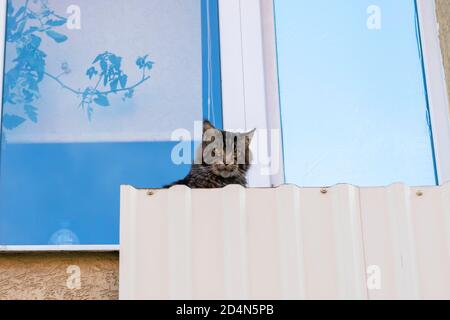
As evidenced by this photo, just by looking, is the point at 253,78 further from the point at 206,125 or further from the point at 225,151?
the point at 225,151

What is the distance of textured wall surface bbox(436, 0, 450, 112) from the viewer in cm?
187

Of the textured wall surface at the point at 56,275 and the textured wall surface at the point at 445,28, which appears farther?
the textured wall surface at the point at 445,28

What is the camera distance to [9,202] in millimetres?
1708

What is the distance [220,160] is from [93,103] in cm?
45

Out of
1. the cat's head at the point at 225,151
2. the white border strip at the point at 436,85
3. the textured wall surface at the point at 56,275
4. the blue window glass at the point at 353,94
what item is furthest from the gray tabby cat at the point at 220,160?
the white border strip at the point at 436,85

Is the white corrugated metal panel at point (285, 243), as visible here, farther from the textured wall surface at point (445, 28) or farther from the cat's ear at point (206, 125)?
the textured wall surface at point (445, 28)

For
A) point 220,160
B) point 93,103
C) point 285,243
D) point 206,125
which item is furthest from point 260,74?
point 285,243

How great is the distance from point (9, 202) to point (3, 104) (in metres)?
0.27

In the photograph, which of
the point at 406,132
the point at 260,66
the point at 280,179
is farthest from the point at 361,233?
the point at 260,66

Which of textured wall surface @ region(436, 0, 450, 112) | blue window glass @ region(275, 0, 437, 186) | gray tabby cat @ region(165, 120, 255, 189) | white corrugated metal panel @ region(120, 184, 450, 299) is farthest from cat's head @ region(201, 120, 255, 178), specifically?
textured wall surface @ region(436, 0, 450, 112)

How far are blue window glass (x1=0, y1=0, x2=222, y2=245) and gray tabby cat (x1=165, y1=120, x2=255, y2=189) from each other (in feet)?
0.17

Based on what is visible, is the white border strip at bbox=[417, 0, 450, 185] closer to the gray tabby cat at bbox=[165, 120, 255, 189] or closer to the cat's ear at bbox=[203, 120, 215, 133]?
the gray tabby cat at bbox=[165, 120, 255, 189]

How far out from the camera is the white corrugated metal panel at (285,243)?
4.63 ft

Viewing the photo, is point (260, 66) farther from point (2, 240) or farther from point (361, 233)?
point (2, 240)
